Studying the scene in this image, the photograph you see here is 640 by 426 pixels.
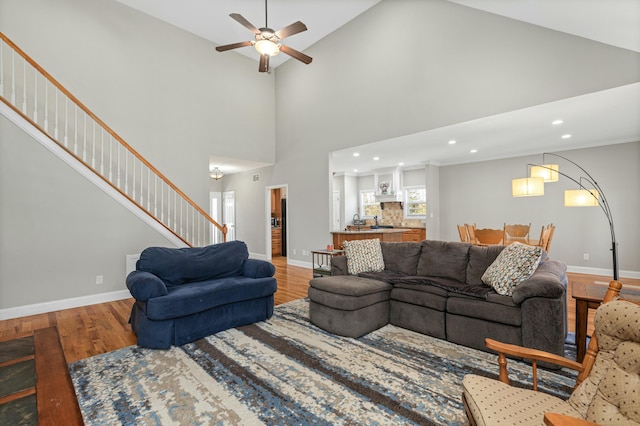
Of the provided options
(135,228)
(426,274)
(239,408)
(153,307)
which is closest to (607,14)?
(426,274)

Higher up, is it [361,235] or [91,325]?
[361,235]

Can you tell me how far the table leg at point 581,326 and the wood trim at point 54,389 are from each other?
322 centimetres

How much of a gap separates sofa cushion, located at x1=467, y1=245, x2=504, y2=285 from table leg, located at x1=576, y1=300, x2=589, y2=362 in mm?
831

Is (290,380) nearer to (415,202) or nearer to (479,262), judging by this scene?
(479,262)

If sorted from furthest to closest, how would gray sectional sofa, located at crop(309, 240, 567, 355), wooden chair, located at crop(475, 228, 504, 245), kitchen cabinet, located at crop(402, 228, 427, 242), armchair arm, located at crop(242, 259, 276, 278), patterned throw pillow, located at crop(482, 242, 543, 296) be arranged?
kitchen cabinet, located at crop(402, 228, 427, 242)
wooden chair, located at crop(475, 228, 504, 245)
armchair arm, located at crop(242, 259, 276, 278)
patterned throw pillow, located at crop(482, 242, 543, 296)
gray sectional sofa, located at crop(309, 240, 567, 355)

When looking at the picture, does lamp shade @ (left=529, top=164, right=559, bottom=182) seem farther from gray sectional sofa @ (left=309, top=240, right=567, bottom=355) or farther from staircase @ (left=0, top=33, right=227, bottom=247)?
staircase @ (left=0, top=33, right=227, bottom=247)

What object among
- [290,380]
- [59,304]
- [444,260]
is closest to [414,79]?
[444,260]

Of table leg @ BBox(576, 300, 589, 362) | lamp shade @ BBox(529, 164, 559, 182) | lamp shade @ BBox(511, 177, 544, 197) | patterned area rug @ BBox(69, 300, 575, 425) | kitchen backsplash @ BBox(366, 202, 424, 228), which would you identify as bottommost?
patterned area rug @ BBox(69, 300, 575, 425)

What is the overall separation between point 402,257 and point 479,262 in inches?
35.6

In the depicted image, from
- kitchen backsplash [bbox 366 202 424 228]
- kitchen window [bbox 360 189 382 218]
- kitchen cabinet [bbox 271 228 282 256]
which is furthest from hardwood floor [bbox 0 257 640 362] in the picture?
kitchen window [bbox 360 189 382 218]

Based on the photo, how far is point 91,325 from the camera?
3.59m

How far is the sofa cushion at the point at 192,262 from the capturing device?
3.31m

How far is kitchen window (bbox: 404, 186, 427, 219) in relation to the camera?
911cm

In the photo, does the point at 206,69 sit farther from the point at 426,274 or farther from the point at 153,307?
the point at 426,274
